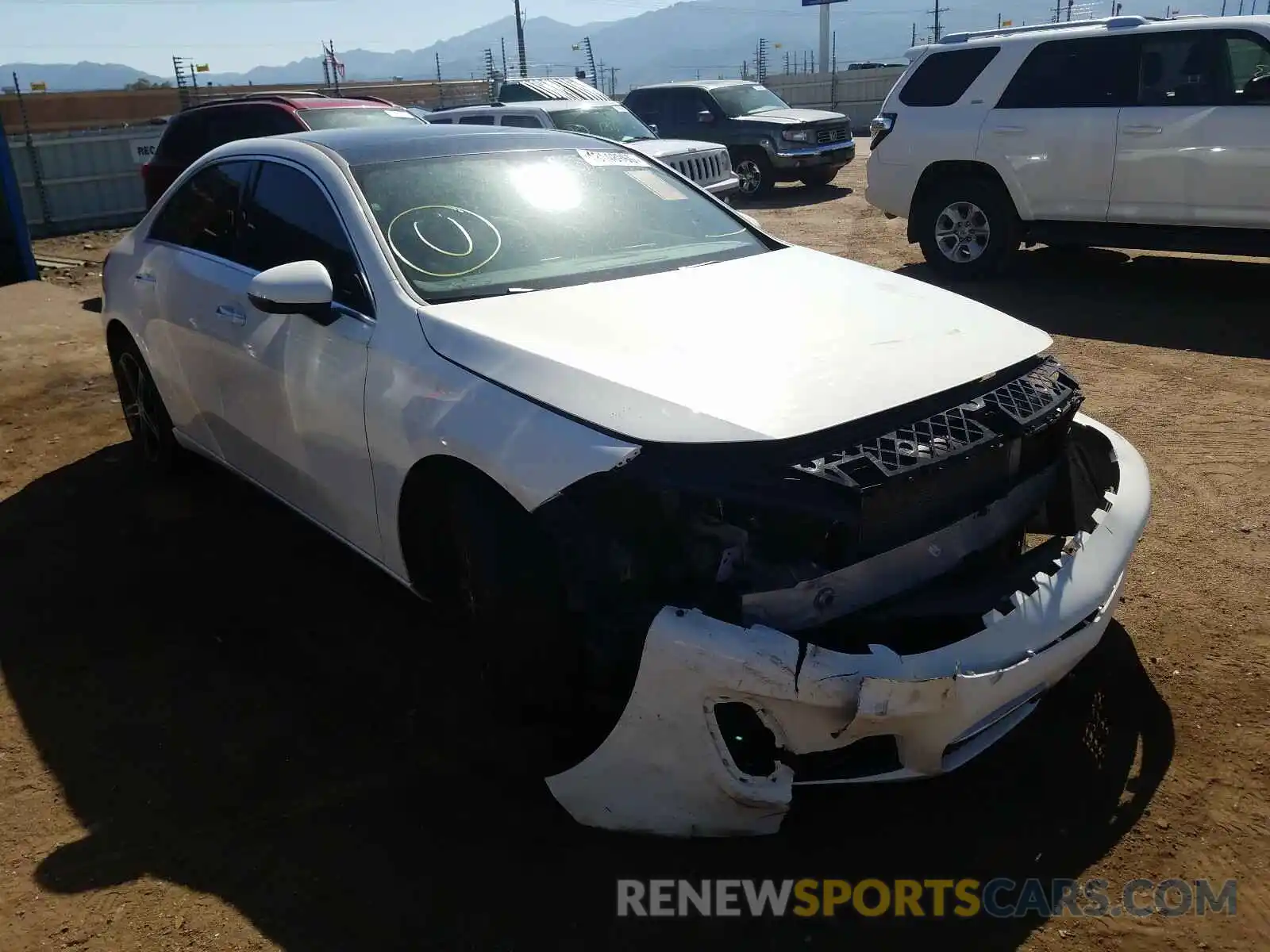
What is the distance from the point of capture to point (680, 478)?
7.59ft

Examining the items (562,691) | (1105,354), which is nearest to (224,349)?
(562,691)

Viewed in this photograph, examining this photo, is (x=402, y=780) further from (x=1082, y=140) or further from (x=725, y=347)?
(x=1082, y=140)

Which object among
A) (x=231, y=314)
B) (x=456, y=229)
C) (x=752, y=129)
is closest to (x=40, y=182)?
(x=752, y=129)

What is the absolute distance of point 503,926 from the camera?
236 centimetres

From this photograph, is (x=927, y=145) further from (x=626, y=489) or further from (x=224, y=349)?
(x=626, y=489)

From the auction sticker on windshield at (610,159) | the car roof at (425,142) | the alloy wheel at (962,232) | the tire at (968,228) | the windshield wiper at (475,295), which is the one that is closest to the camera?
the windshield wiper at (475,295)

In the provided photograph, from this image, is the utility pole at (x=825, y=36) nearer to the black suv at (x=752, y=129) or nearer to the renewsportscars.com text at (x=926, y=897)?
the black suv at (x=752, y=129)

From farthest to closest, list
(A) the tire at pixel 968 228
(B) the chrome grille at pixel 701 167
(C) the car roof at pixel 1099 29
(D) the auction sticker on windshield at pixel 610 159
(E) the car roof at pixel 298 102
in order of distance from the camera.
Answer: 1. (B) the chrome grille at pixel 701 167
2. (E) the car roof at pixel 298 102
3. (A) the tire at pixel 968 228
4. (C) the car roof at pixel 1099 29
5. (D) the auction sticker on windshield at pixel 610 159

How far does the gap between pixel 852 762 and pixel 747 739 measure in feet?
0.80

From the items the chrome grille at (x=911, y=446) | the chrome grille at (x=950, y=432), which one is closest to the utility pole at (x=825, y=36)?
the chrome grille at (x=950, y=432)

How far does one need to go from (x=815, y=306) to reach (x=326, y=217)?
1653 millimetres

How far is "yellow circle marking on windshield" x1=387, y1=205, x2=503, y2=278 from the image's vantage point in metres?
3.23

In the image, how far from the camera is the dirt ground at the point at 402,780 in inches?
94.6

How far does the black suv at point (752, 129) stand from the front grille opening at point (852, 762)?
14.0 meters
